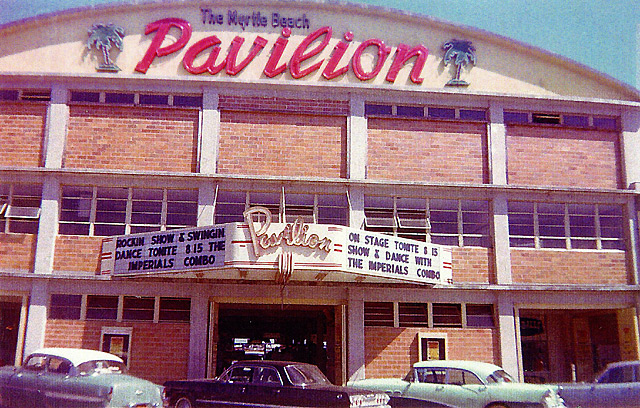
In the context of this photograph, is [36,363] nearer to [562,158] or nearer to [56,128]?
[56,128]

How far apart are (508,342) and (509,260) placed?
2.60 m

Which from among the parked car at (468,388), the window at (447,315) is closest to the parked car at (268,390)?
the parked car at (468,388)

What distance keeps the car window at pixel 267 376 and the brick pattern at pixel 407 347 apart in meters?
6.01

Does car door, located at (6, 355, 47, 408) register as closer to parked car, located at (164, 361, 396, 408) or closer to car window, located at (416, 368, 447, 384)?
parked car, located at (164, 361, 396, 408)

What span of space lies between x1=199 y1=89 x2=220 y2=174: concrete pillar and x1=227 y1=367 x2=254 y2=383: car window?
753 cm

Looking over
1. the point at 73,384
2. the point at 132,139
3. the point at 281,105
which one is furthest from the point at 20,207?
the point at 281,105

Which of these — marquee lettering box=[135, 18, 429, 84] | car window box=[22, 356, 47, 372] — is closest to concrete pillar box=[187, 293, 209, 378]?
car window box=[22, 356, 47, 372]

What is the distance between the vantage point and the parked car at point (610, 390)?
47.8ft

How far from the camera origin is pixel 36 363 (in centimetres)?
1395

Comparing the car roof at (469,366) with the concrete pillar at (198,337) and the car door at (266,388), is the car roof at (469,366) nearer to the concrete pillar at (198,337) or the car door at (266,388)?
the car door at (266,388)

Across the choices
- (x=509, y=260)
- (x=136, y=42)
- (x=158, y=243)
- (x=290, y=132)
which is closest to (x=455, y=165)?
(x=509, y=260)

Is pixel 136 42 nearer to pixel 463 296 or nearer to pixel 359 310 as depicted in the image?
pixel 359 310

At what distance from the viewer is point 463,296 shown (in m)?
19.7

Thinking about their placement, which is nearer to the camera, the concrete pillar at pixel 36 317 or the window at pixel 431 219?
the concrete pillar at pixel 36 317
